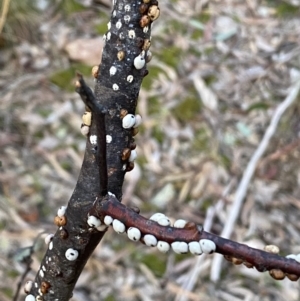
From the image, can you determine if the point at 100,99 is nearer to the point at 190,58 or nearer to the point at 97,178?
the point at 97,178

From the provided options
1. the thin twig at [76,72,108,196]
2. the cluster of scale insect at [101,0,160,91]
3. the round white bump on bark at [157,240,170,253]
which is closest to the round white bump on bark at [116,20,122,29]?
the cluster of scale insect at [101,0,160,91]

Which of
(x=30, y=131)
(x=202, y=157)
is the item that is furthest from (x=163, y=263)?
(x=30, y=131)

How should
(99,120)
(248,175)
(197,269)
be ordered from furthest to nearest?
1. (248,175)
2. (197,269)
3. (99,120)

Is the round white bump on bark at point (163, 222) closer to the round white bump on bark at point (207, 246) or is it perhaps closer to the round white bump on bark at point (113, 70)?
the round white bump on bark at point (207, 246)

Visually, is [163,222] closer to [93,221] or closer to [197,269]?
[93,221]

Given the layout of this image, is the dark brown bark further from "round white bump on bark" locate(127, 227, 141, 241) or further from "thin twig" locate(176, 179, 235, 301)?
"thin twig" locate(176, 179, 235, 301)

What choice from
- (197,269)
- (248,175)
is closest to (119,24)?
(197,269)
